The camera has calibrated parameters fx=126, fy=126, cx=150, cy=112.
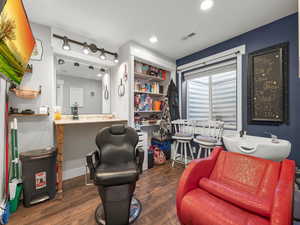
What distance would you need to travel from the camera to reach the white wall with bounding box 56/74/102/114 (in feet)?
7.77

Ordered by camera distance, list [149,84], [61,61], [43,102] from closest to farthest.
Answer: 1. [43,102]
2. [61,61]
3. [149,84]

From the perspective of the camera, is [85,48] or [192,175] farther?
[85,48]

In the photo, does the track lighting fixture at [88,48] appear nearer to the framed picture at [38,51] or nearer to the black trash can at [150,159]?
the framed picture at [38,51]

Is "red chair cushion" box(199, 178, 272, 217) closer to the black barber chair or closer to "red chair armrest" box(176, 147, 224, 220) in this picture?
"red chair armrest" box(176, 147, 224, 220)

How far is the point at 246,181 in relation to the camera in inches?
45.7

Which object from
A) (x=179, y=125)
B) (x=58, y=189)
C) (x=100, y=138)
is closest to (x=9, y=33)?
(x=100, y=138)

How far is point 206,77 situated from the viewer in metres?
2.96

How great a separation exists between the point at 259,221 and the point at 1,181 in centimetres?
252

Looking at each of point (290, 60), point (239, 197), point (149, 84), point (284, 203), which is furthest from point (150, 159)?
point (290, 60)

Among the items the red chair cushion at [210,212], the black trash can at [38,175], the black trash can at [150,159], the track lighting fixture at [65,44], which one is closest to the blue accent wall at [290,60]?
the red chair cushion at [210,212]

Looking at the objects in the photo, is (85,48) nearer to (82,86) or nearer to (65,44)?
(65,44)

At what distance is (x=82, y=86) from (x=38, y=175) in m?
1.66

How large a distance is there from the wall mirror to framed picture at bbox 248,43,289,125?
2.80 m

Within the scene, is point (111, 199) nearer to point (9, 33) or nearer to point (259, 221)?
point (259, 221)
